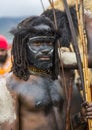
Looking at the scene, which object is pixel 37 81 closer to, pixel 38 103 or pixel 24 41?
pixel 38 103

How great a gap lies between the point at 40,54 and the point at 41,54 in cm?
1

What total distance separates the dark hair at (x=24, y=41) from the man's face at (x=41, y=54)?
7 centimetres

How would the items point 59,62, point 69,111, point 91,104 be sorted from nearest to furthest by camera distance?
point 91,104
point 69,111
point 59,62

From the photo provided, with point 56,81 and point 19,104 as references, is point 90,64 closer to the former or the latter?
point 56,81

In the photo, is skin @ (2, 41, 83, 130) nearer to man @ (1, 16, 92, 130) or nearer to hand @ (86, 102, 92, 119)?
man @ (1, 16, 92, 130)

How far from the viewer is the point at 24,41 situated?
5.60m

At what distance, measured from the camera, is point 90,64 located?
232 inches

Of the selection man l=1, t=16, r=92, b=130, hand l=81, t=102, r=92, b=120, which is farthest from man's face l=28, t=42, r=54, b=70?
hand l=81, t=102, r=92, b=120

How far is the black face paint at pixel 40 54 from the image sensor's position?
546 centimetres

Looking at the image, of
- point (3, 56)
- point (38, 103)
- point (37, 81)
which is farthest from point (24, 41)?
point (3, 56)

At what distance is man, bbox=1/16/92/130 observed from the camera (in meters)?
5.47

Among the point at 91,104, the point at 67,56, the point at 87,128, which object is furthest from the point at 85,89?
the point at 67,56

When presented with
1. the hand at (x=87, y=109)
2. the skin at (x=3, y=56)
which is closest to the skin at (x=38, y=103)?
the hand at (x=87, y=109)

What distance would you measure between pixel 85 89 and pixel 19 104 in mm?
757
